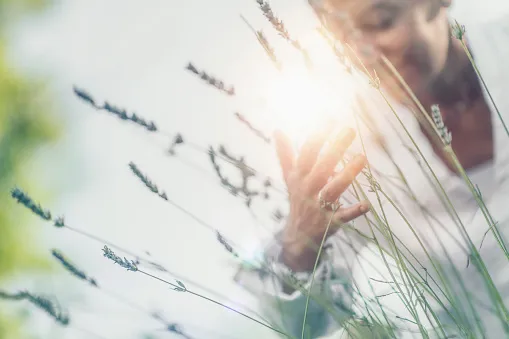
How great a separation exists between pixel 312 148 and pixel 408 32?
0.27 m

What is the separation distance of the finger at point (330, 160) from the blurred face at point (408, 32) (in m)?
0.18

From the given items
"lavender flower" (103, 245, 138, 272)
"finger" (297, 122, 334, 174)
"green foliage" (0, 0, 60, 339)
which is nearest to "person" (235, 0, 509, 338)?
"finger" (297, 122, 334, 174)

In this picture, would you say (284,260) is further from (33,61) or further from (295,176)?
(33,61)

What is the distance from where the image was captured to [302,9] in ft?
2.03

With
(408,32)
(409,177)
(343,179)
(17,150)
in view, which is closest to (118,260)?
(343,179)

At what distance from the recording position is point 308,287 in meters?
0.60

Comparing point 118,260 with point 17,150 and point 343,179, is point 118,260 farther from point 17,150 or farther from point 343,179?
point 17,150

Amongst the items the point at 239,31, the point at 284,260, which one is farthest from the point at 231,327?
the point at 239,31

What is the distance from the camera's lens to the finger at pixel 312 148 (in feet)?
1.69

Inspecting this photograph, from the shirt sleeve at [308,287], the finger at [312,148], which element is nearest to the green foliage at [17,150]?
the shirt sleeve at [308,287]

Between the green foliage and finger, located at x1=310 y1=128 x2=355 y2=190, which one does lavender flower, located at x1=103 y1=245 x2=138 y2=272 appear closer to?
finger, located at x1=310 y1=128 x2=355 y2=190

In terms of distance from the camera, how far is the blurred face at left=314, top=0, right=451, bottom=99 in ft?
2.00

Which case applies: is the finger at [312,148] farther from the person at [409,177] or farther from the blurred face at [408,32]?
the blurred face at [408,32]

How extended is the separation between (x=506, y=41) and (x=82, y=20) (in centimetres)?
71
